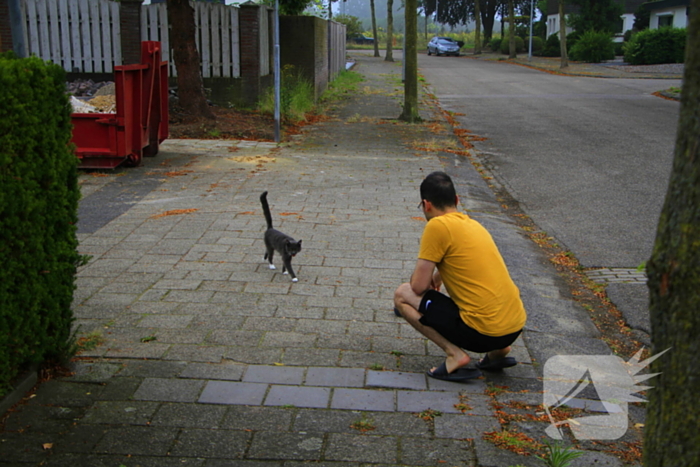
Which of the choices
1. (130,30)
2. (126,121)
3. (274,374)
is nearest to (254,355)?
(274,374)

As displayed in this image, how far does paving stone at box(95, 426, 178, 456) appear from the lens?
11.3 ft

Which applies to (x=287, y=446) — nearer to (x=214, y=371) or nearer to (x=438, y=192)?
(x=214, y=371)

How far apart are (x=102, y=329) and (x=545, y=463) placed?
3.07 m

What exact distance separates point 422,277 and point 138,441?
183cm

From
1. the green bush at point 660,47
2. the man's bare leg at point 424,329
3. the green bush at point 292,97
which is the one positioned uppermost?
the green bush at point 660,47

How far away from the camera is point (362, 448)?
352 centimetres

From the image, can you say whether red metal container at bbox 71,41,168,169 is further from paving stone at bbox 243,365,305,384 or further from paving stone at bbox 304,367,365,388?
paving stone at bbox 304,367,365,388

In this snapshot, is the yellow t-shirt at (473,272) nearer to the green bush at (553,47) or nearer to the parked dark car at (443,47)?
the green bush at (553,47)

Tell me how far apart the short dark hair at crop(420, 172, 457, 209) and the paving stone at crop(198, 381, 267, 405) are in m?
1.47

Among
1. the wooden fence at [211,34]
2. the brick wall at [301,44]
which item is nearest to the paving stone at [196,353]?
the wooden fence at [211,34]

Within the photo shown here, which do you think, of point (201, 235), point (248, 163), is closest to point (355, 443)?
point (201, 235)

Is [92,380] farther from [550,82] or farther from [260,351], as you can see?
[550,82]

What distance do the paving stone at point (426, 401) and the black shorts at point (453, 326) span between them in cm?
32

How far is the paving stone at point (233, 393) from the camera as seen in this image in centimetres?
398
